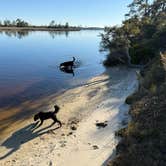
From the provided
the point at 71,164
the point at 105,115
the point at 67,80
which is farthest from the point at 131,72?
the point at 71,164

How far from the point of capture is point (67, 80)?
80.1ft

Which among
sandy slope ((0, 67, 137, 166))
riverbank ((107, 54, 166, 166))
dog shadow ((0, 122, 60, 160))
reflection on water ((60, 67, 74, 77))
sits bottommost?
reflection on water ((60, 67, 74, 77))

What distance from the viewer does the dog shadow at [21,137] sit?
433 inches

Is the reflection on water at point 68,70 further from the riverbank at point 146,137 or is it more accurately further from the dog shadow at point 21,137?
the riverbank at point 146,137

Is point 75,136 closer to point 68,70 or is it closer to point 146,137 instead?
point 146,137

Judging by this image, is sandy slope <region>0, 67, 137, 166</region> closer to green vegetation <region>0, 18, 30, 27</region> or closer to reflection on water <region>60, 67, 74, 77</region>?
reflection on water <region>60, 67, 74, 77</region>

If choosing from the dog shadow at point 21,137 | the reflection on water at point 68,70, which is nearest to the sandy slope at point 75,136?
→ the dog shadow at point 21,137

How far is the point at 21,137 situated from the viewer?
12.0 m

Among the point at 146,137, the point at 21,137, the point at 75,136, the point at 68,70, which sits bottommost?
the point at 68,70

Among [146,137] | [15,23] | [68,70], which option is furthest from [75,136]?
[15,23]

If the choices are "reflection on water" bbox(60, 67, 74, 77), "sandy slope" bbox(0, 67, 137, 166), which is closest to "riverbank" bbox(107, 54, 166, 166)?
"sandy slope" bbox(0, 67, 137, 166)

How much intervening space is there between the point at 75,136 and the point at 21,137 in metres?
2.33

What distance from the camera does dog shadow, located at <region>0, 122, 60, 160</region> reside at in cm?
1099

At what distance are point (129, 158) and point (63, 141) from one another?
150 inches
